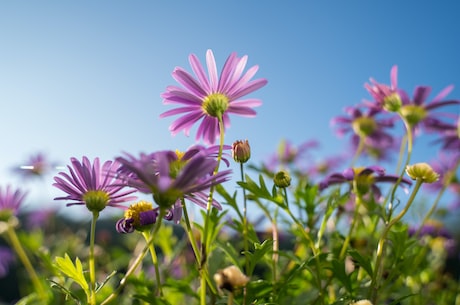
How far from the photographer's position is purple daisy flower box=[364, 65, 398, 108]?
1.25 meters

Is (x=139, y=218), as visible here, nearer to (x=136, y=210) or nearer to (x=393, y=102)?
(x=136, y=210)

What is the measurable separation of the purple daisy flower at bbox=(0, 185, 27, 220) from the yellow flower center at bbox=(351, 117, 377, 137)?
52.1 inches

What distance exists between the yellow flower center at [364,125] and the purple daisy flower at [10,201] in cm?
132

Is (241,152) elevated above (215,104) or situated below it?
below

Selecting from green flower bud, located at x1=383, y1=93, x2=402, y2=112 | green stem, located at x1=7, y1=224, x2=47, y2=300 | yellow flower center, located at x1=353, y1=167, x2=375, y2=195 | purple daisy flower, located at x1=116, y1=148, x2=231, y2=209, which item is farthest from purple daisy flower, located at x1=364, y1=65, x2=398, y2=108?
green stem, located at x1=7, y1=224, x2=47, y2=300

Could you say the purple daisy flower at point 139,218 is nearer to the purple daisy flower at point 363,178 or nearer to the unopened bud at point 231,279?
the unopened bud at point 231,279

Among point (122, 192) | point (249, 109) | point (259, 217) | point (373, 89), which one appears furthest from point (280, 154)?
point (122, 192)

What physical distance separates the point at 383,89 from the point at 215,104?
0.51m

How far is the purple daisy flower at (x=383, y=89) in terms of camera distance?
125 centimetres

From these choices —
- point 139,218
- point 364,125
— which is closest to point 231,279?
point 139,218

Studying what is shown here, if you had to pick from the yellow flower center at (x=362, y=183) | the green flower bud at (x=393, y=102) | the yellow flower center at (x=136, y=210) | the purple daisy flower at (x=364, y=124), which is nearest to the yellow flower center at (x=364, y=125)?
the purple daisy flower at (x=364, y=124)

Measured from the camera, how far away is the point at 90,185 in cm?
88

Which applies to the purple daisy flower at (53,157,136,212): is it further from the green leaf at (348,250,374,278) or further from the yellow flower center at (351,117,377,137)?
the yellow flower center at (351,117,377,137)

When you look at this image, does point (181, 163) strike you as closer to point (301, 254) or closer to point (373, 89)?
point (373, 89)
